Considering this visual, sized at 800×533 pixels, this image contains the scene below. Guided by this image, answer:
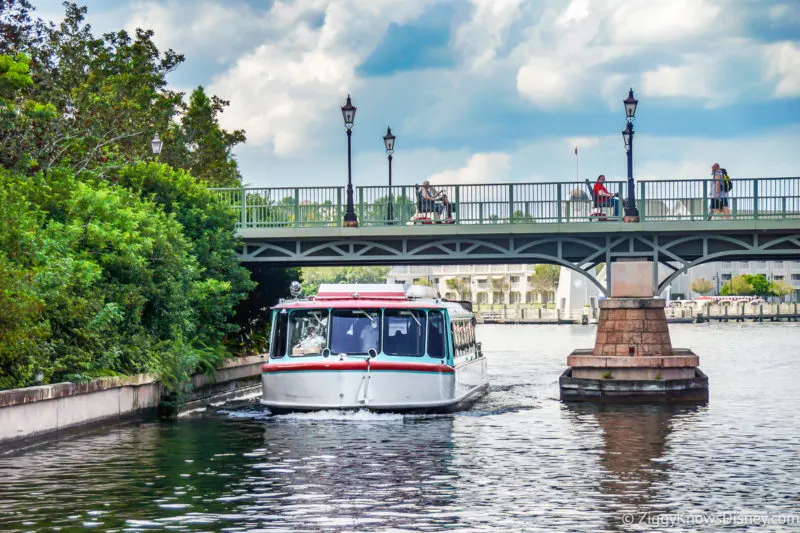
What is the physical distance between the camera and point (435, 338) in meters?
33.4

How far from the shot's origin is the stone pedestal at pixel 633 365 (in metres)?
39.4

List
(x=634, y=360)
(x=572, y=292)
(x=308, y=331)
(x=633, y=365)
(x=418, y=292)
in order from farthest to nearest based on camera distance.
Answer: (x=572, y=292)
(x=634, y=360)
(x=633, y=365)
(x=418, y=292)
(x=308, y=331)

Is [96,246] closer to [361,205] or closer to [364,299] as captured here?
[364,299]

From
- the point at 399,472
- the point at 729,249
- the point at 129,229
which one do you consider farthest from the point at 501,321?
the point at 399,472

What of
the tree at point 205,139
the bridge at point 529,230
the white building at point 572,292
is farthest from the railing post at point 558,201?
the white building at point 572,292

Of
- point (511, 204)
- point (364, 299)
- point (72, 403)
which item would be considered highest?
point (511, 204)

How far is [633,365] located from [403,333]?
9.28 metres

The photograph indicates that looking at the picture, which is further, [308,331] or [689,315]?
[689,315]

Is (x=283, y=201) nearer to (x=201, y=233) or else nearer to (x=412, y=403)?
(x=201, y=233)

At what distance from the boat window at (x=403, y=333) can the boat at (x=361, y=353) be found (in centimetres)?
2

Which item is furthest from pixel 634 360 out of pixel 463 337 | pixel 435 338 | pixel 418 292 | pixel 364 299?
pixel 364 299

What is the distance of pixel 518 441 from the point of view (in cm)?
2886

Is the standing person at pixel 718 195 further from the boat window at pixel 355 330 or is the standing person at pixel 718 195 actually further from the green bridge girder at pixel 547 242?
the boat window at pixel 355 330

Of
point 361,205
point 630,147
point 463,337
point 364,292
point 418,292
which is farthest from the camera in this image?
point 361,205
